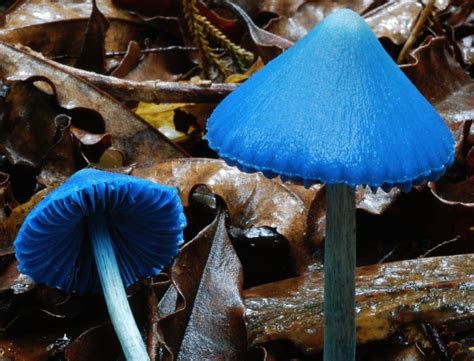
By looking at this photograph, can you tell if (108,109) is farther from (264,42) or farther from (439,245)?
(439,245)

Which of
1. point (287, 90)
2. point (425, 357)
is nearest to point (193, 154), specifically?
point (425, 357)

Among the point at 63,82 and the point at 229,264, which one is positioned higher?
the point at 63,82

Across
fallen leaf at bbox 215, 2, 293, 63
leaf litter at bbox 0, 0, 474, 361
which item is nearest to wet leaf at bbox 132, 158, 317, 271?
leaf litter at bbox 0, 0, 474, 361

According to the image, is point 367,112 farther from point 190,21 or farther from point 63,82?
point 190,21

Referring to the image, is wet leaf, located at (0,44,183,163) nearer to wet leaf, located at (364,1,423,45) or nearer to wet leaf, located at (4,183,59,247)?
wet leaf, located at (4,183,59,247)

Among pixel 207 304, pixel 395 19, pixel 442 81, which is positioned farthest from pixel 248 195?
pixel 395 19
